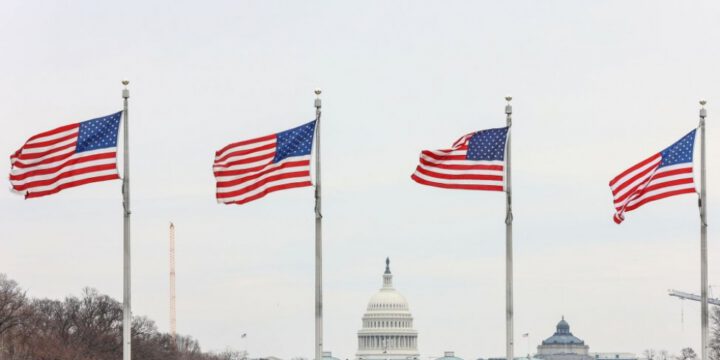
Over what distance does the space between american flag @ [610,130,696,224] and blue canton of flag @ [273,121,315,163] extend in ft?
33.9

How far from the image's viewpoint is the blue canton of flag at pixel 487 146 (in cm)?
7519

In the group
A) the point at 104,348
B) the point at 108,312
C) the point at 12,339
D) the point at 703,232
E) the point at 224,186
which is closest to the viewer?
the point at 224,186

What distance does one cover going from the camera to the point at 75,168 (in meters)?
73.2

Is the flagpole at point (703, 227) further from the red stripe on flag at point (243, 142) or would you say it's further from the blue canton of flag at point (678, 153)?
the red stripe on flag at point (243, 142)

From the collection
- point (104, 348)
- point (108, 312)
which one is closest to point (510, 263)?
point (104, 348)

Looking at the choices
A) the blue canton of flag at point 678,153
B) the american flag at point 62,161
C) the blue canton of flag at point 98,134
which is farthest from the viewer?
the blue canton of flag at point 678,153

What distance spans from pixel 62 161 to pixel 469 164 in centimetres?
1322

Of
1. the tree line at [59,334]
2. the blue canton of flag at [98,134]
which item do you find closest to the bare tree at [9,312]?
the tree line at [59,334]

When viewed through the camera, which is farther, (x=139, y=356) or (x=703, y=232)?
(x=139, y=356)

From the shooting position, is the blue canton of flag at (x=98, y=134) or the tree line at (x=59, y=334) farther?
the tree line at (x=59, y=334)

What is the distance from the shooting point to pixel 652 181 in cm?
7594

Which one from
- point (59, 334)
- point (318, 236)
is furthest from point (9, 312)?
point (318, 236)

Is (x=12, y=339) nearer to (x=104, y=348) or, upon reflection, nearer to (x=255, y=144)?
(x=104, y=348)

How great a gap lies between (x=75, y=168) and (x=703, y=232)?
71.1 ft
